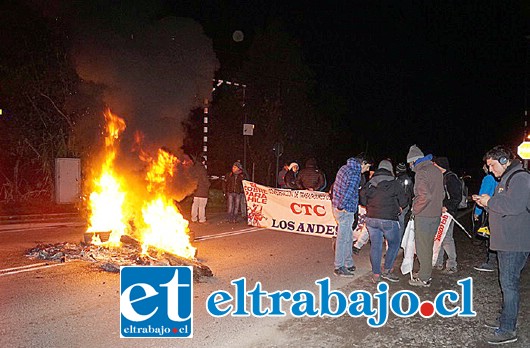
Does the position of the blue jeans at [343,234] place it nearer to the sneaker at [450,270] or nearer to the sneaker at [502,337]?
the sneaker at [450,270]

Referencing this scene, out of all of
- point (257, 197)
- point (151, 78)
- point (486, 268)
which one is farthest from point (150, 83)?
point (486, 268)

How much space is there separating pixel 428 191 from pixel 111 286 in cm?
459

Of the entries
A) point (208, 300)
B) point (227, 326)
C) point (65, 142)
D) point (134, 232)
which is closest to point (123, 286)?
point (208, 300)

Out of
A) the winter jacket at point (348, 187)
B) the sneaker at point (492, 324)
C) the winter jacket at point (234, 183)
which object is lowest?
the sneaker at point (492, 324)

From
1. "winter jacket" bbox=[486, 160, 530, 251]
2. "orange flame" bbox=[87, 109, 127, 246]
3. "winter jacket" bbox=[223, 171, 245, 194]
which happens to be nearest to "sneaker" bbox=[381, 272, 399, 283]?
"winter jacket" bbox=[486, 160, 530, 251]

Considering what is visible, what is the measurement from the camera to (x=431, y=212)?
7.29 m

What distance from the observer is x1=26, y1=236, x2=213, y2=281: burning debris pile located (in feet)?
25.4

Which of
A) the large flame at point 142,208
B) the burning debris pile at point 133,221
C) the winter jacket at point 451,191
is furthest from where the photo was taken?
the large flame at point 142,208

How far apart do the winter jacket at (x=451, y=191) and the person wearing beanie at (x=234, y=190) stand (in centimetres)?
685

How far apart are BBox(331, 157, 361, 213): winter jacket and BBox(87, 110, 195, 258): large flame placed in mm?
2608

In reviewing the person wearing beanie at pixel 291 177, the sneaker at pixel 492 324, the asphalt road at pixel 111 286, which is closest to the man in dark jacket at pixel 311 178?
the person wearing beanie at pixel 291 177

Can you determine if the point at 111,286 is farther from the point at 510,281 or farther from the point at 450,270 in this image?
the point at 450,270

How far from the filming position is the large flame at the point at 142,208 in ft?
29.8

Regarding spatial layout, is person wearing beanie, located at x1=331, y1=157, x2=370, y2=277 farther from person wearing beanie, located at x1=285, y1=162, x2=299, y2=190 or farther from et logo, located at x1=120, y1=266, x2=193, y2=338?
person wearing beanie, located at x1=285, y1=162, x2=299, y2=190
